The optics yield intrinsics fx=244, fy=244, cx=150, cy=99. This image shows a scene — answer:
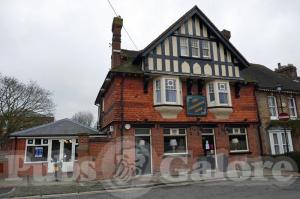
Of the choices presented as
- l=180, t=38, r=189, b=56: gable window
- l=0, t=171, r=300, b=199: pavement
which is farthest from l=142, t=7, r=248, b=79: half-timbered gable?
l=0, t=171, r=300, b=199: pavement

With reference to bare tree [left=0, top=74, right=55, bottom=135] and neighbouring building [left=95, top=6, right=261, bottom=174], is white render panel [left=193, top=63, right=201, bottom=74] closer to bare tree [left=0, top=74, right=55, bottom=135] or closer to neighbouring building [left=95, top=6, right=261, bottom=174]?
neighbouring building [left=95, top=6, right=261, bottom=174]

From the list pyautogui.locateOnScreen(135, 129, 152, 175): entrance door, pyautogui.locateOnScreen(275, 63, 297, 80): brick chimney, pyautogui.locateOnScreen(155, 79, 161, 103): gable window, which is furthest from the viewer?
pyautogui.locateOnScreen(275, 63, 297, 80): brick chimney

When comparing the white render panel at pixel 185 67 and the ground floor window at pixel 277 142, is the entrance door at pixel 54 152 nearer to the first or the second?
the white render panel at pixel 185 67

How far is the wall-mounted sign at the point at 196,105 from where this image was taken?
56.3 ft

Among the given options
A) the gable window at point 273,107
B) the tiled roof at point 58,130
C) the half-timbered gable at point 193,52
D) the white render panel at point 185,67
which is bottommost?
the tiled roof at point 58,130

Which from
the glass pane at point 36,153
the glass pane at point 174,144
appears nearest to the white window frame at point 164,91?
the glass pane at point 174,144

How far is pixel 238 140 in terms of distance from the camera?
1847 centimetres

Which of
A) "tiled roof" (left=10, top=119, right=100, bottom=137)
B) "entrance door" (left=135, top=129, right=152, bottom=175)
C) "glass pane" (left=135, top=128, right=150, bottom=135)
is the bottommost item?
"entrance door" (left=135, top=129, right=152, bottom=175)

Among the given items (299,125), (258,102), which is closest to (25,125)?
(258,102)

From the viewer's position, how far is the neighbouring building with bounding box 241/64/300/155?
1983 cm

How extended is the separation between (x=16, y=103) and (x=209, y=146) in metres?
25.9

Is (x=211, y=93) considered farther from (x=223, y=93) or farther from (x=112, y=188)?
(x=112, y=188)

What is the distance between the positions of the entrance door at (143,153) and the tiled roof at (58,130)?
3640 millimetres

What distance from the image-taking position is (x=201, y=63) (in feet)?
59.1
